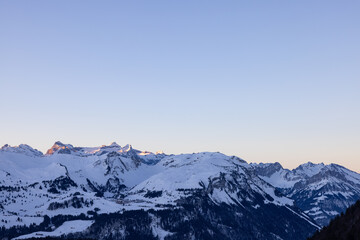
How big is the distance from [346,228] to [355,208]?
69.6 feet

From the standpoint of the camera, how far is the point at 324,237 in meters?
174

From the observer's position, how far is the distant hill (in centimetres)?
14975

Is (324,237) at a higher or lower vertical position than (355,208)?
lower

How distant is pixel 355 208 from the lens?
181875 mm

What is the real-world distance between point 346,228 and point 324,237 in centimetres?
1252

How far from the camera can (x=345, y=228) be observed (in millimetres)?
165125

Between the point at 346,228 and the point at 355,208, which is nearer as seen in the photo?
the point at 346,228

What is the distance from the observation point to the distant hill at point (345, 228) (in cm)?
14975

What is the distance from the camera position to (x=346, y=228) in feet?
539

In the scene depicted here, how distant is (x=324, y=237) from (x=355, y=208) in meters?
21.5
